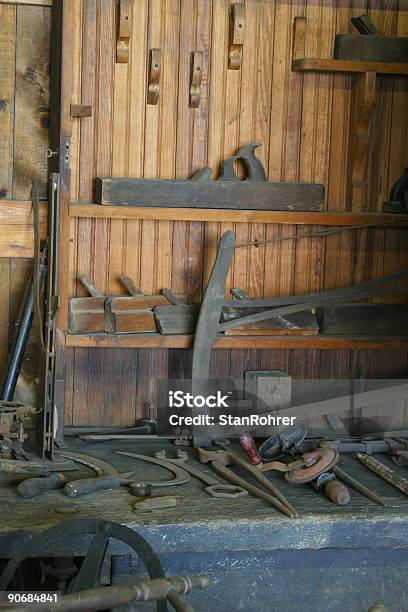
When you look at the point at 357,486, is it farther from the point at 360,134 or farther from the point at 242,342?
the point at 360,134

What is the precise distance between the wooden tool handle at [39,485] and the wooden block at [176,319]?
0.83 metres

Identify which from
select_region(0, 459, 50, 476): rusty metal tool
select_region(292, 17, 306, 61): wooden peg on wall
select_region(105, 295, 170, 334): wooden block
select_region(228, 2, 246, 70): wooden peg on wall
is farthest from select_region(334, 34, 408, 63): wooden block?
select_region(0, 459, 50, 476): rusty metal tool

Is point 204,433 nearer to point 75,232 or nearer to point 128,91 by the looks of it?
point 75,232

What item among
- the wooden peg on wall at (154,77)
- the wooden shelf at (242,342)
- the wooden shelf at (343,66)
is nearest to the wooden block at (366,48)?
the wooden shelf at (343,66)

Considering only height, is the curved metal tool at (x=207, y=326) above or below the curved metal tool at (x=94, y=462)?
above

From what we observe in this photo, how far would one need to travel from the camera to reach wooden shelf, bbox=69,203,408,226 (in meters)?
4.04

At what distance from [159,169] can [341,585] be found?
1.86m

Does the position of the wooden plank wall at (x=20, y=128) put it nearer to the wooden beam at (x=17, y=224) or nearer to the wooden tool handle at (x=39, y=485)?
the wooden beam at (x=17, y=224)

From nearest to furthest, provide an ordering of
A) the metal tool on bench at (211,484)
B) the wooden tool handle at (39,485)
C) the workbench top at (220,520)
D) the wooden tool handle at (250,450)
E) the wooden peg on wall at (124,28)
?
1. the workbench top at (220,520)
2. the wooden tool handle at (39,485)
3. the metal tool on bench at (211,484)
4. the wooden tool handle at (250,450)
5. the wooden peg on wall at (124,28)

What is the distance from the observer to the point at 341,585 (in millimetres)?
3477

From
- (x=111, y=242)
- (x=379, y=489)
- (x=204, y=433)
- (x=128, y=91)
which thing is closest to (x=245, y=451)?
(x=204, y=433)

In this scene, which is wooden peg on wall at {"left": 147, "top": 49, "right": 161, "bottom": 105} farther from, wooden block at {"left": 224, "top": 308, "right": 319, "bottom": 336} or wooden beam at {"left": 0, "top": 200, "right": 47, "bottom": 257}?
wooden block at {"left": 224, "top": 308, "right": 319, "bottom": 336}

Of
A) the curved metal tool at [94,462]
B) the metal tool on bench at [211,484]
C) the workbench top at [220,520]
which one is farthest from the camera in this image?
the curved metal tool at [94,462]

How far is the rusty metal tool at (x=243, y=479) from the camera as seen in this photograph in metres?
3.45
